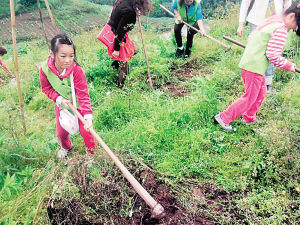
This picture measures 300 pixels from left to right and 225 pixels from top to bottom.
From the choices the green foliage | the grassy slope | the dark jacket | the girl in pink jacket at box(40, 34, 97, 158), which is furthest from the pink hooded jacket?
the green foliage

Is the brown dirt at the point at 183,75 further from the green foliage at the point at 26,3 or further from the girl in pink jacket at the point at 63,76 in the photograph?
the green foliage at the point at 26,3

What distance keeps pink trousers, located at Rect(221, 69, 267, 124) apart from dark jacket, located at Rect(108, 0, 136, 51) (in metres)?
1.70

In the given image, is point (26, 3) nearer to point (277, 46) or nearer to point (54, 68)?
point (54, 68)

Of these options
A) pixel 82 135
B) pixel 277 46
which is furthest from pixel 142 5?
pixel 82 135

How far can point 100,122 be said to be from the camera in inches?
129

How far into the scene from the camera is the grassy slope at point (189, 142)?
2037 millimetres

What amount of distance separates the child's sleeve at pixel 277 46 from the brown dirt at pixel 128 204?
1393mm

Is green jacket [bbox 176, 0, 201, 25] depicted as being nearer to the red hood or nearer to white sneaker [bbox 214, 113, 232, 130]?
white sneaker [bbox 214, 113, 232, 130]

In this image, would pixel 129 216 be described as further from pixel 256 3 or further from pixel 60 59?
pixel 256 3

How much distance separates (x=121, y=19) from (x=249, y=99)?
201 centimetres

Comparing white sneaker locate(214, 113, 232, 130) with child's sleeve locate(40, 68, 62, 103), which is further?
white sneaker locate(214, 113, 232, 130)

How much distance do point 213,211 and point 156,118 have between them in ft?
4.46

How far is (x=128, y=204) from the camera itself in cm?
203

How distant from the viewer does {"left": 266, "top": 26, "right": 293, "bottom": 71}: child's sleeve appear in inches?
86.7
